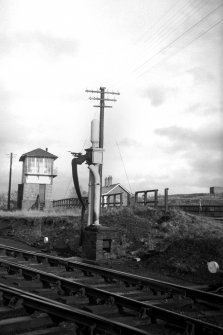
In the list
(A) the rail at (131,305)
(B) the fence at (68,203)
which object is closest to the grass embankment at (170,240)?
(A) the rail at (131,305)

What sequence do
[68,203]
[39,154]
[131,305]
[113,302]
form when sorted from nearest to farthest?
[131,305] → [113,302] → [68,203] → [39,154]

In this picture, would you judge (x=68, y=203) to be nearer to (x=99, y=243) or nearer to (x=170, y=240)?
(x=170, y=240)

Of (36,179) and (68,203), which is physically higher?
(36,179)

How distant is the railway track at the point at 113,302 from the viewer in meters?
5.16

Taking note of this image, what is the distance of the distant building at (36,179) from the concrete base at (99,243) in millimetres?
37867

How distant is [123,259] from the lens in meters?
12.3

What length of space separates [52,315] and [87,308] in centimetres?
78

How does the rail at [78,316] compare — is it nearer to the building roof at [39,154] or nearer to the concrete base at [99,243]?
the concrete base at [99,243]

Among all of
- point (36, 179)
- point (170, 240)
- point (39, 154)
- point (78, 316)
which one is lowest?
point (78, 316)

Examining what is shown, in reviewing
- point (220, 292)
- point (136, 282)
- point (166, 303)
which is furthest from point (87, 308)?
point (220, 292)

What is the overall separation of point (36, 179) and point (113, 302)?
152 feet

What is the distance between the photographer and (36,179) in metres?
51.7

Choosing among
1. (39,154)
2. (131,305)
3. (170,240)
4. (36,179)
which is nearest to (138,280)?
(131,305)

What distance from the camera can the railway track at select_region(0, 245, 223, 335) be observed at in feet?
16.9
